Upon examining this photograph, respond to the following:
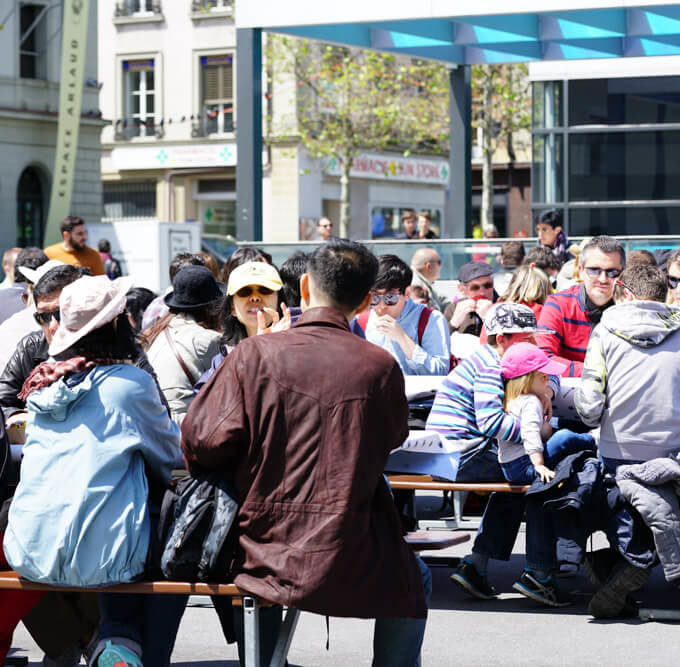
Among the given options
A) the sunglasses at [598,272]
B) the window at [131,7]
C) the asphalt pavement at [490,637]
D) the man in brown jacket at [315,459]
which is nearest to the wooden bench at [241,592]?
the man in brown jacket at [315,459]

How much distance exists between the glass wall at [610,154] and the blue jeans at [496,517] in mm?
14567

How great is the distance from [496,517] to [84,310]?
3.07 m

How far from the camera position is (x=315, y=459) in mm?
4445

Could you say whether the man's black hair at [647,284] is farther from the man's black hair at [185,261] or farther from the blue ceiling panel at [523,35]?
the blue ceiling panel at [523,35]

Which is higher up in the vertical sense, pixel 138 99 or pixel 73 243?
pixel 138 99

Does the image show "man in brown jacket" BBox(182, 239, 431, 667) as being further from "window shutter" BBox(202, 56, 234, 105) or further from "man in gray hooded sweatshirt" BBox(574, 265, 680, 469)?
"window shutter" BBox(202, 56, 234, 105)

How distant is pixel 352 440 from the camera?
445 centimetres

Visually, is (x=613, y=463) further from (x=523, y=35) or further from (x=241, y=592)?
(x=523, y=35)

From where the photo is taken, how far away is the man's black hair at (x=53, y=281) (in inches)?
279

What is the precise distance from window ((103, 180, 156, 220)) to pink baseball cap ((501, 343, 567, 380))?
44704 millimetres

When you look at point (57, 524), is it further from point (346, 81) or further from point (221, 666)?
point (346, 81)

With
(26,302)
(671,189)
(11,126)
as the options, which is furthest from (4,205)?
(26,302)

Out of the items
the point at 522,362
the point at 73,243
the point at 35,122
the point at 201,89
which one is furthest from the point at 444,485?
the point at 201,89

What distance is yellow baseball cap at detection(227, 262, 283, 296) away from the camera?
736 cm
